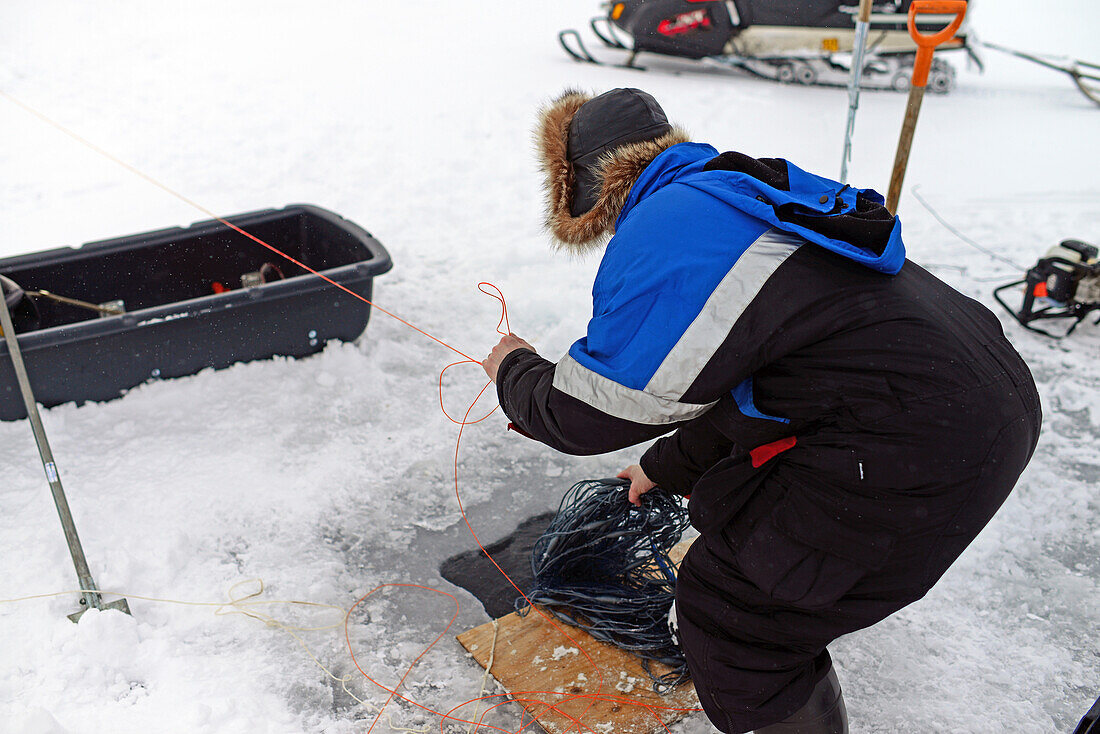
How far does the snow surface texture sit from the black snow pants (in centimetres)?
45

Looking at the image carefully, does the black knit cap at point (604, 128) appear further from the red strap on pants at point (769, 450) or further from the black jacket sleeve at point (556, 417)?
the red strap on pants at point (769, 450)

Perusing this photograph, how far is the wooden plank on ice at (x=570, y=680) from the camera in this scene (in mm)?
1929

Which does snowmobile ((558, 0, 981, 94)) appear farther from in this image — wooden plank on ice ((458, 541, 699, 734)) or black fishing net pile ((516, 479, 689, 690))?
wooden plank on ice ((458, 541, 699, 734))

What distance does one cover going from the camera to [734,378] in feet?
4.53

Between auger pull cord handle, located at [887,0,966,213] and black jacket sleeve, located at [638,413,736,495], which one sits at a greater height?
auger pull cord handle, located at [887,0,966,213]

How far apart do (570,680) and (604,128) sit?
1.27 metres

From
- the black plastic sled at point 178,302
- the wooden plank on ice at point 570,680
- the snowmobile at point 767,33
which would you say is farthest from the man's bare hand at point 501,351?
the snowmobile at point 767,33

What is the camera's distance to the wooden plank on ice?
1929 millimetres

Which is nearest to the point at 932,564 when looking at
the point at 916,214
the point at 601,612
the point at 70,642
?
the point at 601,612

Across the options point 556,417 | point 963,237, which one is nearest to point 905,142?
point 963,237

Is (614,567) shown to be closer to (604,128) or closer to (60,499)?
(604,128)

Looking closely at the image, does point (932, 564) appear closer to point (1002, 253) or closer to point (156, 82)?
A: point (1002, 253)

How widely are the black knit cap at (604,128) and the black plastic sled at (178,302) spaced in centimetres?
150

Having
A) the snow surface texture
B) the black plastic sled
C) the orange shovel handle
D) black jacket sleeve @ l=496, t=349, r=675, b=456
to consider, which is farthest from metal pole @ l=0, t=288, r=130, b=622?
the orange shovel handle
